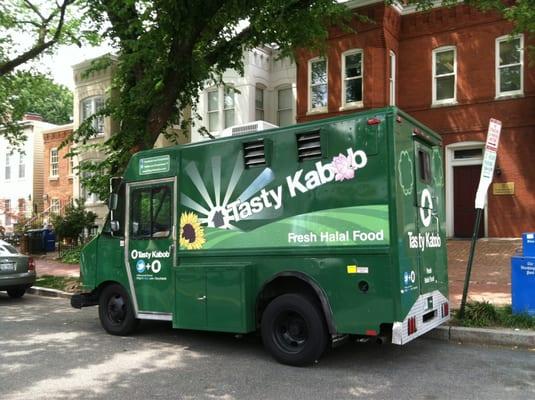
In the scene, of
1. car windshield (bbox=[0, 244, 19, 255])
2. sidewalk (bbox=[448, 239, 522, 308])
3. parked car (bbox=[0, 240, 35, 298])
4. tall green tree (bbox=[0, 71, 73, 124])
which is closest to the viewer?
sidewalk (bbox=[448, 239, 522, 308])

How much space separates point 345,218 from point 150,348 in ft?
10.6

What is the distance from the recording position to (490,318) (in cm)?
731

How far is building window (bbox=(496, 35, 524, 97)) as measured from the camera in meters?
17.0

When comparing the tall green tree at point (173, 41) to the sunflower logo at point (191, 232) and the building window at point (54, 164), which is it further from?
the building window at point (54, 164)

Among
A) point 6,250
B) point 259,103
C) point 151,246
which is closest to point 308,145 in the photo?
point 151,246

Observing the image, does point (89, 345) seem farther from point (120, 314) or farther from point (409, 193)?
point (409, 193)

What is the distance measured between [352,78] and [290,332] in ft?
48.1

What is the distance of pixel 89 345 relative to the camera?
281 inches

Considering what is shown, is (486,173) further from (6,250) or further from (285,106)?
(285,106)

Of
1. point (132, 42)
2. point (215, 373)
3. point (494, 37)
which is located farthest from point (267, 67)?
point (215, 373)

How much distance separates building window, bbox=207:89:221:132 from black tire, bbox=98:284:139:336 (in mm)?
15356

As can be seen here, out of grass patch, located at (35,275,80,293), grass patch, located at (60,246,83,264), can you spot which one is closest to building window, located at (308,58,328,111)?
grass patch, located at (60,246,83,264)

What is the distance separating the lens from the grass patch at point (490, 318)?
23.1ft

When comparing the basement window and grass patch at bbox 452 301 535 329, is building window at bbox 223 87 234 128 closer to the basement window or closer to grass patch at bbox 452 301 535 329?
grass patch at bbox 452 301 535 329
